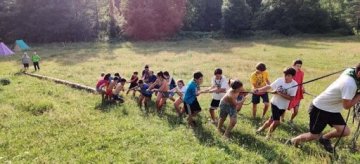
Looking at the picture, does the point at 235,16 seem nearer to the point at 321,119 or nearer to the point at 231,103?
the point at 231,103

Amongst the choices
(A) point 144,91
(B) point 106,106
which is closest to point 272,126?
(A) point 144,91

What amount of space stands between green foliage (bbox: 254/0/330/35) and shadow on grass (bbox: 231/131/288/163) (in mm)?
50850

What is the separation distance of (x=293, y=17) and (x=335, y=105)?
53084mm

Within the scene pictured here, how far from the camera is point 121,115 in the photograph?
11594mm

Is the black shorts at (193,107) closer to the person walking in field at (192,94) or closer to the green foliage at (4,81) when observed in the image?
the person walking in field at (192,94)

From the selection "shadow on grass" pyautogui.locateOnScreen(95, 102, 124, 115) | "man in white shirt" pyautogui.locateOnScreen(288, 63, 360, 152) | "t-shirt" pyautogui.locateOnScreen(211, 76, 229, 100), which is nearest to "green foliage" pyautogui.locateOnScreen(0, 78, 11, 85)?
"shadow on grass" pyautogui.locateOnScreen(95, 102, 124, 115)

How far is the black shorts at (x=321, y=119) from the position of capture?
7.39 m

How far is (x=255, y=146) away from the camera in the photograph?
854 cm

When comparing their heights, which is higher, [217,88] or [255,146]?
[217,88]

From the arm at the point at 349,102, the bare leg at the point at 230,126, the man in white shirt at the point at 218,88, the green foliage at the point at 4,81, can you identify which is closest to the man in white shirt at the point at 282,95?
the bare leg at the point at 230,126

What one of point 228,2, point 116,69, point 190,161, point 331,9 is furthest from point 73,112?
point 331,9

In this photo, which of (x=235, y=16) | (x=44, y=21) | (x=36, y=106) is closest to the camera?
(x=36, y=106)

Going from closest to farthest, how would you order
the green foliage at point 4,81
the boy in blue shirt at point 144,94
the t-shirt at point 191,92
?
the t-shirt at point 191,92
the boy in blue shirt at point 144,94
the green foliage at point 4,81

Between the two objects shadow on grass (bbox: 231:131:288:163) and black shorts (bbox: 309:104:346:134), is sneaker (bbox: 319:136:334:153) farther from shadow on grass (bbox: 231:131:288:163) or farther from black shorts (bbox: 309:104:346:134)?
shadow on grass (bbox: 231:131:288:163)
